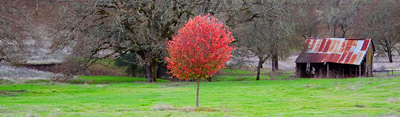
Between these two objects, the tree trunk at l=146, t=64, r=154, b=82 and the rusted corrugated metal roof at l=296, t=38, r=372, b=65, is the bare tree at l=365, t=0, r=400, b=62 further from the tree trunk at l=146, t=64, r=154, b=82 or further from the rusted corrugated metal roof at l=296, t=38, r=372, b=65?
the tree trunk at l=146, t=64, r=154, b=82

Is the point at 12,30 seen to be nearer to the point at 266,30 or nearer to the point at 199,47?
the point at 199,47

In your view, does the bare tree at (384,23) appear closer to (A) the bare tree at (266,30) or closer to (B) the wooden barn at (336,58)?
(B) the wooden barn at (336,58)

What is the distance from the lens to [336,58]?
55250 millimetres

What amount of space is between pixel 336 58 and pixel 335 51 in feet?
4.55

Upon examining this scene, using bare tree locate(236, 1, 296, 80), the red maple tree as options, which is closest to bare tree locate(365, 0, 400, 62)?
bare tree locate(236, 1, 296, 80)

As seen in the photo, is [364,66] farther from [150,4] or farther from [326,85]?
[150,4]

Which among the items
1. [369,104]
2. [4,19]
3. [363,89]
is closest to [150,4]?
[4,19]

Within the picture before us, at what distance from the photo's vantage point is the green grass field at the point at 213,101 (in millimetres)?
21594

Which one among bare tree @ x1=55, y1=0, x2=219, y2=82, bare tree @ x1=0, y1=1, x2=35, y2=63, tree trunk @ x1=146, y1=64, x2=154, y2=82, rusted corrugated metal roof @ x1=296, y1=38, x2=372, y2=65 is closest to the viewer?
bare tree @ x1=0, y1=1, x2=35, y2=63

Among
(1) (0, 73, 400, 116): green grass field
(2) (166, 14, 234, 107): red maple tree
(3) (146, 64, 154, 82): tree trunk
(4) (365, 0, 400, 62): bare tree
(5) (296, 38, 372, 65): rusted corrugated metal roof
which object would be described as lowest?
(1) (0, 73, 400, 116): green grass field

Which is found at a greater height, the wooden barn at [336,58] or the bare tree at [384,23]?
the bare tree at [384,23]

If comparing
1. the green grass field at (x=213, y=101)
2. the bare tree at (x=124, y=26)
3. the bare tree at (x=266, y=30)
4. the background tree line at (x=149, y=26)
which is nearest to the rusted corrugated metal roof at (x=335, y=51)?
the background tree line at (x=149, y=26)

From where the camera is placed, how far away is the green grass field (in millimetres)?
21594

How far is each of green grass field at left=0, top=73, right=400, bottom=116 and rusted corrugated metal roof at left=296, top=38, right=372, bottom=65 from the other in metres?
14.2
